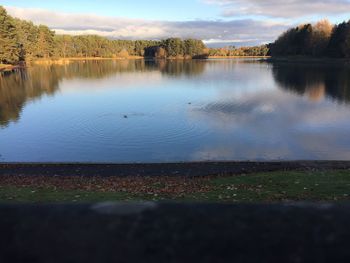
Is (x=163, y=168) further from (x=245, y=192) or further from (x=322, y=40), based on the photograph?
(x=322, y=40)

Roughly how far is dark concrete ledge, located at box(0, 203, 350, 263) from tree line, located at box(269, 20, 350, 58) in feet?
546

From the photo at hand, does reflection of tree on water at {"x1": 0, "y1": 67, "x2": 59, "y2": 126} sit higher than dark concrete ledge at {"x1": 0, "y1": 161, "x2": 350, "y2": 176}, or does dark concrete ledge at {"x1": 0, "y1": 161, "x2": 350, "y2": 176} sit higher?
reflection of tree on water at {"x1": 0, "y1": 67, "x2": 59, "y2": 126}

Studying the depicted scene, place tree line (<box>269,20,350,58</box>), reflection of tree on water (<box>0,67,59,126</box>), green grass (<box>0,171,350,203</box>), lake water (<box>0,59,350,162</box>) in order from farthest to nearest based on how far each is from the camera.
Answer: tree line (<box>269,20,350,58</box>)
reflection of tree on water (<box>0,67,59,126</box>)
lake water (<box>0,59,350,162</box>)
green grass (<box>0,171,350,203</box>)

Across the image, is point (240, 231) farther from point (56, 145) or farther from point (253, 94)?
point (253, 94)

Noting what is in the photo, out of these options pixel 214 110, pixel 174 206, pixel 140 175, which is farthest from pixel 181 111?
pixel 174 206

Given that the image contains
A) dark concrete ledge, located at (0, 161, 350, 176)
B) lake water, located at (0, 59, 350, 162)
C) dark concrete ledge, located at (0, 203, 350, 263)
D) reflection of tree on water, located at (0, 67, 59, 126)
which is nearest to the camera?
dark concrete ledge, located at (0, 203, 350, 263)

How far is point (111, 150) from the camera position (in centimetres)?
3238

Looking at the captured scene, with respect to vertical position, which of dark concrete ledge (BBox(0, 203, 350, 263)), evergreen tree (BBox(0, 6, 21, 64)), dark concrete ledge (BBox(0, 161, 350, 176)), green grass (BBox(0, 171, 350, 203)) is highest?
evergreen tree (BBox(0, 6, 21, 64))

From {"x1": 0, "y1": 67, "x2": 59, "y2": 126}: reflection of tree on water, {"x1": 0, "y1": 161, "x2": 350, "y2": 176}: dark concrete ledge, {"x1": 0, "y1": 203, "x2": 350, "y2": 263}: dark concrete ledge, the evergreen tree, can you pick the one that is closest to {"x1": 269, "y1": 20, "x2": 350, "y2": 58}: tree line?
{"x1": 0, "y1": 67, "x2": 59, "y2": 126}: reflection of tree on water

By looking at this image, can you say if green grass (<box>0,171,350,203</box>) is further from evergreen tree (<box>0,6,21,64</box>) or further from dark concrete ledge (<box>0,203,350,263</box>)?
evergreen tree (<box>0,6,21,64</box>)

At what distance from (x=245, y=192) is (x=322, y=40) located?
176 metres

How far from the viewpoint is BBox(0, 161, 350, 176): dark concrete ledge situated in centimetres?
2428

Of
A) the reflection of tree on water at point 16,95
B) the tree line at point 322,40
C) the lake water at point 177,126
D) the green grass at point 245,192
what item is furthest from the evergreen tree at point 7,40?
the tree line at point 322,40

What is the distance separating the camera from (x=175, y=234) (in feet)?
6.79
